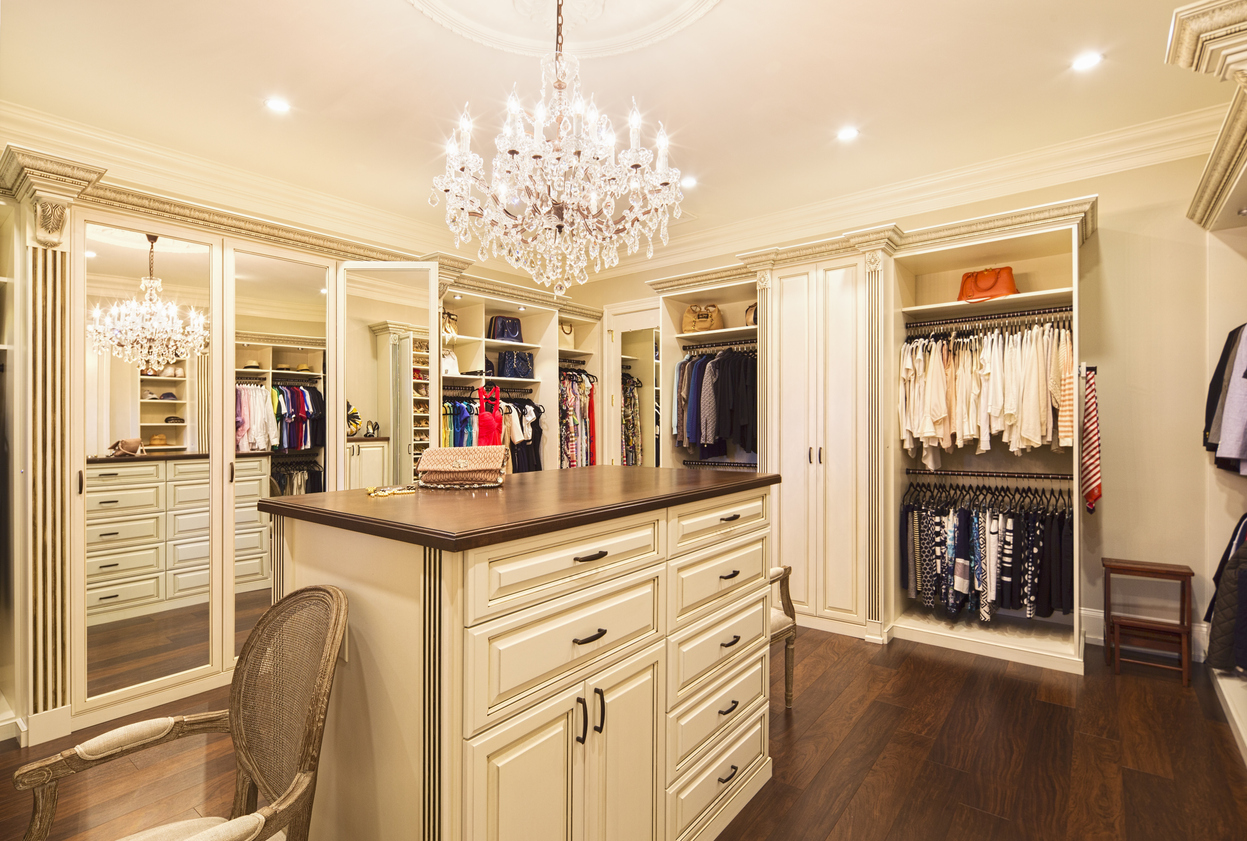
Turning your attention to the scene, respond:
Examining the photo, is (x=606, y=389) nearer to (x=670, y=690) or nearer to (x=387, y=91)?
(x=387, y=91)

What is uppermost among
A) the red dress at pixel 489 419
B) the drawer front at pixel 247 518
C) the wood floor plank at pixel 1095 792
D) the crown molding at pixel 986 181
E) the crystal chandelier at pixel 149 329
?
the crown molding at pixel 986 181

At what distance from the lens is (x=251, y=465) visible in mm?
3221

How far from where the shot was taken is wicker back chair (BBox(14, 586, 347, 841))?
1.12 meters

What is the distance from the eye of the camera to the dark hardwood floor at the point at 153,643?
2.75 meters

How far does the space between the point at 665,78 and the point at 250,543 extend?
10.3 feet

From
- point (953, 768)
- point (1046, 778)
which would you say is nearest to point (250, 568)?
point (953, 768)

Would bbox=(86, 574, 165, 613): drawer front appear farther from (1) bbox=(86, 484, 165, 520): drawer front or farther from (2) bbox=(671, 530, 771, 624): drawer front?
(2) bbox=(671, 530, 771, 624): drawer front

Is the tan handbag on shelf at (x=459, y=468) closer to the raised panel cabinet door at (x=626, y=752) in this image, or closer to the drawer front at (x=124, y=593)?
the raised panel cabinet door at (x=626, y=752)

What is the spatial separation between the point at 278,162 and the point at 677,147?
8.18ft

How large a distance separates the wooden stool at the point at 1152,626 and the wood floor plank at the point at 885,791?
1.55m

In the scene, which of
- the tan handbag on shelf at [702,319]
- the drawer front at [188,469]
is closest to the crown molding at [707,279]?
the tan handbag on shelf at [702,319]

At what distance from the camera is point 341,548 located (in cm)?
150

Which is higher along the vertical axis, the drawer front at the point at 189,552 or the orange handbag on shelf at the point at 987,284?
the orange handbag on shelf at the point at 987,284

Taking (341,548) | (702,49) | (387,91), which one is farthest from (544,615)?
(387,91)
